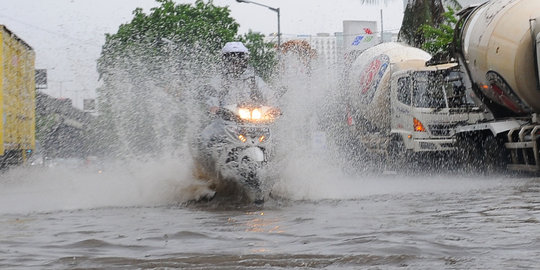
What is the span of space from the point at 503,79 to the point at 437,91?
2711mm

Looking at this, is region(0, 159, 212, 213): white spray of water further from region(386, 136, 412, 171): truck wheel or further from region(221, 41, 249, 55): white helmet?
region(386, 136, 412, 171): truck wheel

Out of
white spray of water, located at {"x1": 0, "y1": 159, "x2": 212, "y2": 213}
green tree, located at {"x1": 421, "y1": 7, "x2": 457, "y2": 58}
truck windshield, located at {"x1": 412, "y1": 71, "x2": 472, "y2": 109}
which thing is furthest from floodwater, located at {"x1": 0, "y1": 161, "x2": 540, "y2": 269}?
green tree, located at {"x1": 421, "y1": 7, "x2": 457, "y2": 58}

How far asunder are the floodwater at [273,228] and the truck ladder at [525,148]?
357cm

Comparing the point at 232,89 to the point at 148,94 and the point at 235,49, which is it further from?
the point at 148,94

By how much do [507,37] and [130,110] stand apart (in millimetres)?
6555

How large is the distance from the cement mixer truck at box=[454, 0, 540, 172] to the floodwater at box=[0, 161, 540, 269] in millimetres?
4048

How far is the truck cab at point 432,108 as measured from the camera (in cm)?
1741

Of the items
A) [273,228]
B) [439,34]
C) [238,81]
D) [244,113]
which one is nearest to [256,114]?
[244,113]

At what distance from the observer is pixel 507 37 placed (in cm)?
1479

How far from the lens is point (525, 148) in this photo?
48.2 feet

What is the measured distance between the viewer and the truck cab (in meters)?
17.4

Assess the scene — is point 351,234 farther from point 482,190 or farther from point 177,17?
point 177,17

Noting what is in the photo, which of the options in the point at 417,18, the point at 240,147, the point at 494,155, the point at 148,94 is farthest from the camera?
the point at 417,18

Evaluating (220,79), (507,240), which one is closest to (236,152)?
(220,79)
